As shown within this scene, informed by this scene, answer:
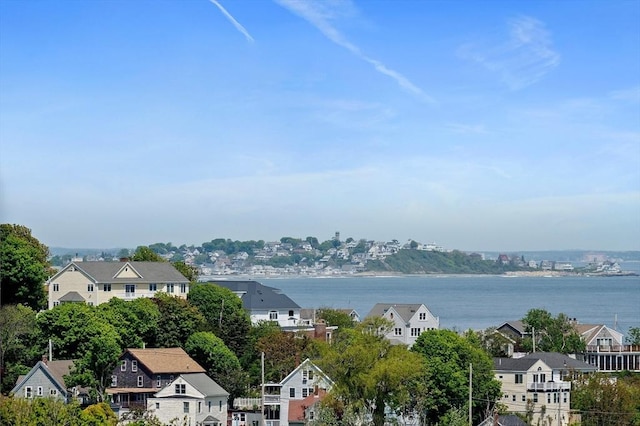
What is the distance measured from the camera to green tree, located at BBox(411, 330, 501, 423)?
36.1m

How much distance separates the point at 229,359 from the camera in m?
39.9

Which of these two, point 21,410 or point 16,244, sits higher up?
point 16,244

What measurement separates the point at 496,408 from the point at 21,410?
747 inches

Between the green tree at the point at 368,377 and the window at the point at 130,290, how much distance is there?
21.5 meters

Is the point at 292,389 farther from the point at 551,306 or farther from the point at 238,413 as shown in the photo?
the point at 551,306

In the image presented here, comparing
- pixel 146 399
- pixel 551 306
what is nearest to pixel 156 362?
pixel 146 399

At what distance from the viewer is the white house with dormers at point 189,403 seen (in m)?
34.4

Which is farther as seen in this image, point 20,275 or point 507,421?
A: point 20,275

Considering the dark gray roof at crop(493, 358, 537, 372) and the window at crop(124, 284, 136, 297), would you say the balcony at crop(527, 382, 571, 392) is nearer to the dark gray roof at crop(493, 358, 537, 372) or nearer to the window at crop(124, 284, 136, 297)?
the dark gray roof at crop(493, 358, 537, 372)

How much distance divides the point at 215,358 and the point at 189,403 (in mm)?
5531

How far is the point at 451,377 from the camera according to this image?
120ft

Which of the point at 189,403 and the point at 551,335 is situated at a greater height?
the point at 551,335

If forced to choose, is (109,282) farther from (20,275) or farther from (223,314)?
(20,275)

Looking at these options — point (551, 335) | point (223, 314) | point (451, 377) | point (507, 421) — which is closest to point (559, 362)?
point (507, 421)
